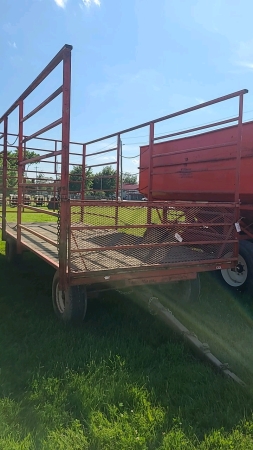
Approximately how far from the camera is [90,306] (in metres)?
4.47

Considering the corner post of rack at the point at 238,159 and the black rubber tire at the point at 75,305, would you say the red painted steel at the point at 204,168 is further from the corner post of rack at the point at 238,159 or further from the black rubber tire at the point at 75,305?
the black rubber tire at the point at 75,305

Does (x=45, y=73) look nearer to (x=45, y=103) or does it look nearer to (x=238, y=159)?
(x=45, y=103)

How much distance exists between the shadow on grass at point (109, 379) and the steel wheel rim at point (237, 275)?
1.15m

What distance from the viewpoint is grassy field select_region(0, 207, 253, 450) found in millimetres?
2260

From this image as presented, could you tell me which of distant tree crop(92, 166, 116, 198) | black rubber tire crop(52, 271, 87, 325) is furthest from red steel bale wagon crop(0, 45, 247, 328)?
distant tree crop(92, 166, 116, 198)

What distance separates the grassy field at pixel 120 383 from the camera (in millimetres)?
2260

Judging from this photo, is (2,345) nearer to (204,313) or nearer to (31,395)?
(31,395)

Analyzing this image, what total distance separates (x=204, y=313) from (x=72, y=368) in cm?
194

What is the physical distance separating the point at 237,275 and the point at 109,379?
3013mm

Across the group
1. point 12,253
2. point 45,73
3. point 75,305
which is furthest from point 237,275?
point 12,253

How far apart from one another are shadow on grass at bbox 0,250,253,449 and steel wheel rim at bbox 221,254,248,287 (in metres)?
1.15

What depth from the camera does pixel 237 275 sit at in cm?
527

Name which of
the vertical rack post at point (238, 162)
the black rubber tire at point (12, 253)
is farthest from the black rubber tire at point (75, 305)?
the black rubber tire at point (12, 253)

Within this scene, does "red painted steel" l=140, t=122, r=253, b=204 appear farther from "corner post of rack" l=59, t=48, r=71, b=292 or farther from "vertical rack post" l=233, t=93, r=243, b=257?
"corner post of rack" l=59, t=48, r=71, b=292
